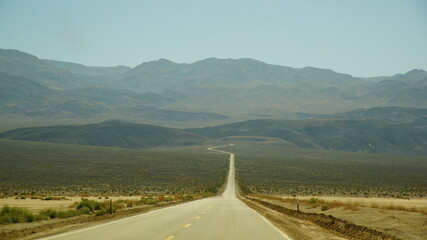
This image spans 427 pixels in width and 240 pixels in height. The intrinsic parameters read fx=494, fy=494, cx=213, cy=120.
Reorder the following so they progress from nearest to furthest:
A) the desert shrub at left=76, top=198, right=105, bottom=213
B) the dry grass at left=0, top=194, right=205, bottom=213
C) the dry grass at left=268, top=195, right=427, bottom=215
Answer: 1. the dry grass at left=268, top=195, right=427, bottom=215
2. the desert shrub at left=76, top=198, right=105, bottom=213
3. the dry grass at left=0, top=194, right=205, bottom=213

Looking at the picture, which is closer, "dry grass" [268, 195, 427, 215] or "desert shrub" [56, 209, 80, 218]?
"desert shrub" [56, 209, 80, 218]

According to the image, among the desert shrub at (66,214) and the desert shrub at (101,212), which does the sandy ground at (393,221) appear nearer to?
the desert shrub at (101,212)

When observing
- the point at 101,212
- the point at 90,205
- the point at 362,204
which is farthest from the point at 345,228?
the point at 90,205

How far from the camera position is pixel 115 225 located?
20.5 m

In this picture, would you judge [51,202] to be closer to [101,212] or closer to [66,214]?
[101,212]

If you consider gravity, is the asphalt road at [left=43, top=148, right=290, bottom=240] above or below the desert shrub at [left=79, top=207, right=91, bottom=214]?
above

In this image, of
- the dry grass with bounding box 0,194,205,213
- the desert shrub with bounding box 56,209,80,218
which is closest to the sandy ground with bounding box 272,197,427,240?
the desert shrub with bounding box 56,209,80,218

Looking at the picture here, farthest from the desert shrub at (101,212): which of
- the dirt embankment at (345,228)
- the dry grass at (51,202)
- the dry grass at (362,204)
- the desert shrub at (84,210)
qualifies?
the dry grass at (362,204)

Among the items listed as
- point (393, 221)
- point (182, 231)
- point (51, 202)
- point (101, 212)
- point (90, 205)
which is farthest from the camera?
point (51, 202)

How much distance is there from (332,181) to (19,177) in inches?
2269

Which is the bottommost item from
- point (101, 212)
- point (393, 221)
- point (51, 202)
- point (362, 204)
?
point (362, 204)

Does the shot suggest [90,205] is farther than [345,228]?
Yes

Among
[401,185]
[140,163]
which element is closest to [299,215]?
[401,185]

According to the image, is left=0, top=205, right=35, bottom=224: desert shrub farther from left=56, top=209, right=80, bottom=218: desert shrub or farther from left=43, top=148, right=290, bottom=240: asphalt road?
left=43, top=148, right=290, bottom=240: asphalt road
